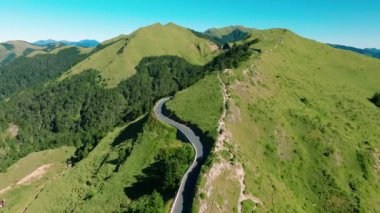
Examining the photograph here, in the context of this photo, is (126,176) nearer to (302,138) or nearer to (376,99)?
(302,138)

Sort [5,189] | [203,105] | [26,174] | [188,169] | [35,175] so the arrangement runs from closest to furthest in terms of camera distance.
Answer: [188,169] < [203,105] < [5,189] < [35,175] < [26,174]

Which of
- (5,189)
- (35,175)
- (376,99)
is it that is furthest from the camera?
(35,175)

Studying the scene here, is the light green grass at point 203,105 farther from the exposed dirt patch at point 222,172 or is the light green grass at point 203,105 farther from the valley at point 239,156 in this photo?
the exposed dirt patch at point 222,172

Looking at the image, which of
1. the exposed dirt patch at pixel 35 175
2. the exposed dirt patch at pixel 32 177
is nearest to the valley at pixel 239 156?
the exposed dirt patch at pixel 32 177

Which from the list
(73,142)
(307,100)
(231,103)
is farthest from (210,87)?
(73,142)

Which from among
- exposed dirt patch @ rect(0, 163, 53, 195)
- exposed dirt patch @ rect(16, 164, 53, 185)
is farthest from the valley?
exposed dirt patch @ rect(16, 164, 53, 185)

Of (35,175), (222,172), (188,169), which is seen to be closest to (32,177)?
(35,175)

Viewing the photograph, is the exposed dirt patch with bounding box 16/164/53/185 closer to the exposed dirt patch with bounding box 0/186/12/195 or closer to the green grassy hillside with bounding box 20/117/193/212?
the exposed dirt patch with bounding box 0/186/12/195
